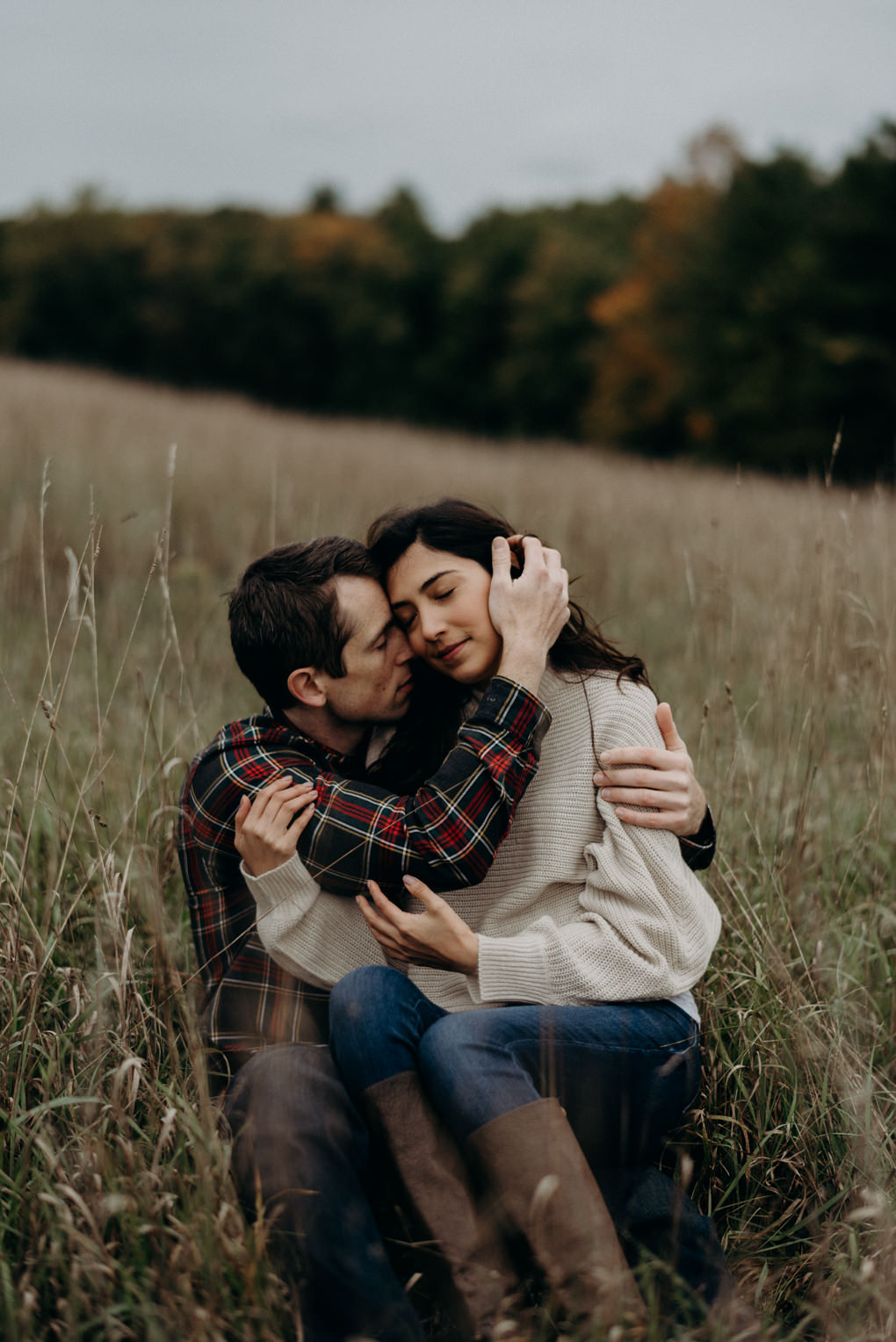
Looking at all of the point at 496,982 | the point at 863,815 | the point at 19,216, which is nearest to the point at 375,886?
the point at 496,982

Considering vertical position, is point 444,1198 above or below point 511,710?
below

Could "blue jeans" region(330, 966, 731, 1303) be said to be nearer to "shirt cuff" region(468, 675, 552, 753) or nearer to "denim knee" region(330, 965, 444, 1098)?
"denim knee" region(330, 965, 444, 1098)

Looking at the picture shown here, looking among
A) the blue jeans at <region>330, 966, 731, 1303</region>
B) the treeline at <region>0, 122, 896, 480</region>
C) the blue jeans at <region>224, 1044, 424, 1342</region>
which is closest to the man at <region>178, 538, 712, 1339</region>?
the blue jeans at <region>224, 1044, 424, 1342</region>

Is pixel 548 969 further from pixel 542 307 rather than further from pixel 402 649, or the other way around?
pixel 542 307

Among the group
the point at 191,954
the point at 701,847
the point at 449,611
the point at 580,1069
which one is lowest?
the point at 191,954

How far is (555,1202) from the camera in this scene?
4.42 feet

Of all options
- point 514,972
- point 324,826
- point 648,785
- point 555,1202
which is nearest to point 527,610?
point 648,785

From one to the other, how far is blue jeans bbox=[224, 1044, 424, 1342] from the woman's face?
75 centimetres

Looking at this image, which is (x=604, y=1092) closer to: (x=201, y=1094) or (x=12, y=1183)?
(x=201, y=1094)

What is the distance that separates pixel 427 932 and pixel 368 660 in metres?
0.53

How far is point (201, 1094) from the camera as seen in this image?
4.50 feet

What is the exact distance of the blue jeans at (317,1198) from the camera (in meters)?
1.36

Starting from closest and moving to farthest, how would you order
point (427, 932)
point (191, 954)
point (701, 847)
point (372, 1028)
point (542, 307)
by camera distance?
1. point (372, 1028)
2. point (427, 932)
3. point (701, 847)
4. point (191, 954)
5. point (542, 307)

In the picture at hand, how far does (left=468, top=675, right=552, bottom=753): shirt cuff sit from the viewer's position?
166 centimetres
